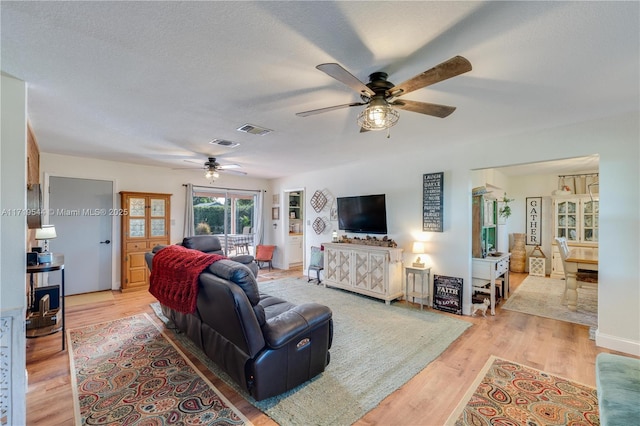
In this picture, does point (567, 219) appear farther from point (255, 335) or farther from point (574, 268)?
point (255, 335)

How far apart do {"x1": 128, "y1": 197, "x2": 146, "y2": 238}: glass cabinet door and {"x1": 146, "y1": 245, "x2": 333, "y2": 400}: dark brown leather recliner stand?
379 cm

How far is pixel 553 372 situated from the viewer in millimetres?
2498

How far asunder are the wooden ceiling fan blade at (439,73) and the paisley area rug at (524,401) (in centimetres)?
228

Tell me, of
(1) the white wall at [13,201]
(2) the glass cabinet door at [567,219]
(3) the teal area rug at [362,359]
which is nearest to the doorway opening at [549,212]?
(2) the glass cabinet door at [567,219]

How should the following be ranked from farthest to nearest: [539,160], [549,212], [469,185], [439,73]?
[549,212], [469,185], [539,160], [439,73]

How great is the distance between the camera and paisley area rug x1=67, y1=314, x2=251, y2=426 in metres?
1.96

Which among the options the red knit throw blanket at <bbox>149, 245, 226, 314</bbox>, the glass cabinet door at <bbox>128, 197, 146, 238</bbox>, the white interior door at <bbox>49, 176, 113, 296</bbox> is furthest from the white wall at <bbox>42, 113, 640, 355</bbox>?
the red knit throw blanket at <bbox>149, 245, 226, 314</bbox>

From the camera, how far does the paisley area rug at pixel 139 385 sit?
1.96m

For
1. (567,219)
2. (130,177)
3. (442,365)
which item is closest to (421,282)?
(442,365)

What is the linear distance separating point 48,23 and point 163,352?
2.85 metres

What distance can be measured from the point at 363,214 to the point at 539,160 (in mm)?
2695

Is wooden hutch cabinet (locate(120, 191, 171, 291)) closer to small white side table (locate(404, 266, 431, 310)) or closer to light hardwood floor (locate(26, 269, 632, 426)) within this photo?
light hardwood floor (locate(26, 269, 632, 426))

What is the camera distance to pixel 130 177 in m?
5.46

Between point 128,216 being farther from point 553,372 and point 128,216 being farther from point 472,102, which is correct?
point 553,372
